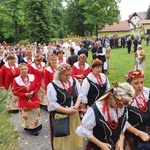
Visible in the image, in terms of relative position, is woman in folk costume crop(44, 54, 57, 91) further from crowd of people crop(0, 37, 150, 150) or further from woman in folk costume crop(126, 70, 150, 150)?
woman in folk costume crop(126, 70, 150, 150)

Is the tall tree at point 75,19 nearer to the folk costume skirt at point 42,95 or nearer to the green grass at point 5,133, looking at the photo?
the folk costume skirt at point 42,95

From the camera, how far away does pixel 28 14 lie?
40.5 meters

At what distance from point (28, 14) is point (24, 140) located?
1439 inches

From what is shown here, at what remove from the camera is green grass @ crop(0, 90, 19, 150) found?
8.30ft

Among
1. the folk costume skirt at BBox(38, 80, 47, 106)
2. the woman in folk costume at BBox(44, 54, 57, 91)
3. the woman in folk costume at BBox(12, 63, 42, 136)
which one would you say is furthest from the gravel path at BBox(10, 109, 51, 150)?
the folk costume skirt at BBox(38, 80, 47, 106)

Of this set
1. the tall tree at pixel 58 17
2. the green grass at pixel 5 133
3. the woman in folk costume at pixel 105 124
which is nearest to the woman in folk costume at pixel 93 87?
the woman in folk costume at pixel 105 124

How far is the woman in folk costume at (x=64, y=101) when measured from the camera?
14.7ft

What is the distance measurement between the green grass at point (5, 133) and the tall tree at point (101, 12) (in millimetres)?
42799

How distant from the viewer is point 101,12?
44281 millimetres

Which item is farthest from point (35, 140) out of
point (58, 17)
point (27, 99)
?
point (58, 17)

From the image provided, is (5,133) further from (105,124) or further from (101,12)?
(101,12)

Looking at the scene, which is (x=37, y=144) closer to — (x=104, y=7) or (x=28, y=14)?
(x=28, y=14)

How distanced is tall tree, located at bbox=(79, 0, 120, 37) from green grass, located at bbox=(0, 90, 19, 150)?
42799 millimetres

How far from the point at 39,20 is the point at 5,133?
126 feet
